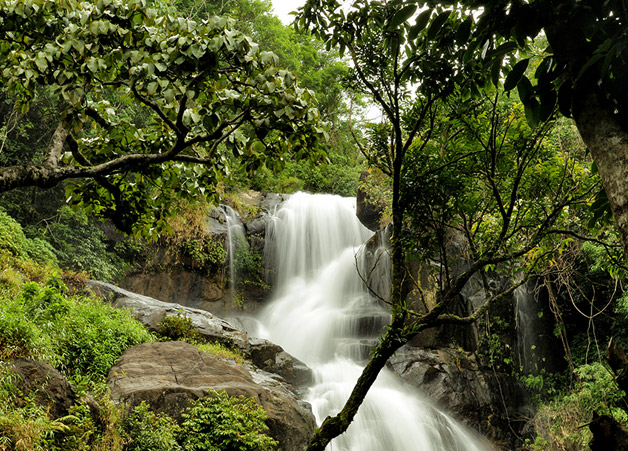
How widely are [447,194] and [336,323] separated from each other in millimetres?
11023

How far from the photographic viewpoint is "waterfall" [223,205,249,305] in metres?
16.2

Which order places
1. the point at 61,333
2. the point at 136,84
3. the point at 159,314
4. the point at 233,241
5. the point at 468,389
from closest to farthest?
the point at 136,84
the point at 61,333
the point at 159,314
the point at 468,389
the point at 233,241

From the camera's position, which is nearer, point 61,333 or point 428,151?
point 428,151

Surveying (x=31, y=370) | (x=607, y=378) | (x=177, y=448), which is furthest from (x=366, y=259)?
(x=31, y=370)

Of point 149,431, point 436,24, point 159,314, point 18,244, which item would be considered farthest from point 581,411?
point 18,244

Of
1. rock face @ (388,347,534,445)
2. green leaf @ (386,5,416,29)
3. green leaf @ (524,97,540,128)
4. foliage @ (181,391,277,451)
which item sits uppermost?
green leaf @ (386,5,416,29)

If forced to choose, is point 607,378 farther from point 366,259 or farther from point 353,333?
point 366,259

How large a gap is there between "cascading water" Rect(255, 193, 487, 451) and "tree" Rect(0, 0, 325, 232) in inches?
69.8

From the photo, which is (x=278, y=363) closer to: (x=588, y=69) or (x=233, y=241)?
(x=233, y=241)

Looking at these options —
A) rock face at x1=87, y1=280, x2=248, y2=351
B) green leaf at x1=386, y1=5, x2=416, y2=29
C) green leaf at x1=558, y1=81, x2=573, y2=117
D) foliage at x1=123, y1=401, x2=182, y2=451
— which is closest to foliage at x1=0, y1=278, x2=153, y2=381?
foliage at x1=123, y1=401, x2=182, y2=451

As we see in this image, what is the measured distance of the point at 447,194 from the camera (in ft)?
10.4

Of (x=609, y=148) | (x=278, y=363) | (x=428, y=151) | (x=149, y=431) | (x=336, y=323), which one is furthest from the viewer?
(x=336, y=323)

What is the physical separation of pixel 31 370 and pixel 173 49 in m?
4.25

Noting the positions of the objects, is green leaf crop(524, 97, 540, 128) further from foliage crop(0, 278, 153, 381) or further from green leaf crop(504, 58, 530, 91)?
foliage crop(0, 278, 153, 381)
